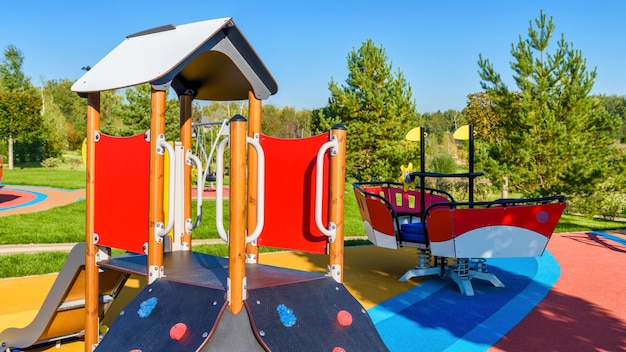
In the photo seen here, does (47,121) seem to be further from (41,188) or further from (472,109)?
(472,109)

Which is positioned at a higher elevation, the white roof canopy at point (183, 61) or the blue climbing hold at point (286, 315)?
the white roof canopy at point (183, 61)

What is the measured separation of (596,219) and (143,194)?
16.9 metres

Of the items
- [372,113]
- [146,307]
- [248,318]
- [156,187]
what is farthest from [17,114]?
[248,318]

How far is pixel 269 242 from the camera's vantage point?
12.5 ft

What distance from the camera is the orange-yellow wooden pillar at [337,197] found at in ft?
10.9

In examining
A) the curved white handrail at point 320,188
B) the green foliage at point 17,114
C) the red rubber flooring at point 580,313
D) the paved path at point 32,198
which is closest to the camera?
the curved white handrail at point 320,188

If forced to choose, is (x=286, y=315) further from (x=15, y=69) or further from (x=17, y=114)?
(x=15, y=69)

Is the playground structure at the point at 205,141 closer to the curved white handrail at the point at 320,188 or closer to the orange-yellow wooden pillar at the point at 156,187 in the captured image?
the orange-yellow wooden pillar at the point at 156,187

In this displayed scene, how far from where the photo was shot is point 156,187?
330cm

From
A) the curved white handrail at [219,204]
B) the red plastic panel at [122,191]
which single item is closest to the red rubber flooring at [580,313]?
the curved white handrail at [219,204]

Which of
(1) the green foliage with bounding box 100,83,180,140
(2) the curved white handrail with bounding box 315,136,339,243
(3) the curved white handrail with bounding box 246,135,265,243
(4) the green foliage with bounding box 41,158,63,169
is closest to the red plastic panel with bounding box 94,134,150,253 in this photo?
(3) the curved white handrail with bounding box 246,135,265,243

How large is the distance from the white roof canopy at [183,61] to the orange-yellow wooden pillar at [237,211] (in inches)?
29.1

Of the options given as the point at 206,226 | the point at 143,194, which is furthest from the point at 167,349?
the point at 206,226

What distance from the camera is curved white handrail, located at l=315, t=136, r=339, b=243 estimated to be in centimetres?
323
